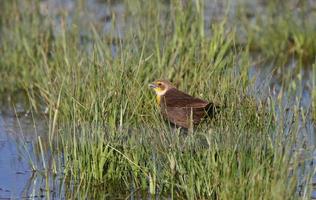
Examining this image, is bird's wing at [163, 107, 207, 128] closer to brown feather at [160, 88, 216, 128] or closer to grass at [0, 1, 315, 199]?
brown feather at [160, 88, 216, 128]

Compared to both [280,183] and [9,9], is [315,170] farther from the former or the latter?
[9,9]

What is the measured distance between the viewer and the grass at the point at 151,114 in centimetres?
534

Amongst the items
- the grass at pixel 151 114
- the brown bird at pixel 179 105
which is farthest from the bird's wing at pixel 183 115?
the grass at pixel 151 114

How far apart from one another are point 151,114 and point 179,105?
816 millimetres

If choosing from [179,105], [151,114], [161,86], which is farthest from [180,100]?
[151,114]

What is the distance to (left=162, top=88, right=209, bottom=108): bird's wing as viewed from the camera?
23.1 ft

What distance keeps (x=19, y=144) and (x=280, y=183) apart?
319 centimetres

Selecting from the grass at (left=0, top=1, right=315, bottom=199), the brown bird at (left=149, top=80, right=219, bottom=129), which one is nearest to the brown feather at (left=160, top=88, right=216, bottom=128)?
the brown bird at (left=149, top=80, right=219, bottom=129)

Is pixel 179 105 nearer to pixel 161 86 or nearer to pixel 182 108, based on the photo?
pixel 182 108

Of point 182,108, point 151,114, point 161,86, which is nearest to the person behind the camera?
point 151,114

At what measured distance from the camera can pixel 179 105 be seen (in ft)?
23.9

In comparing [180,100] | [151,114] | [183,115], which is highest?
[151,114]

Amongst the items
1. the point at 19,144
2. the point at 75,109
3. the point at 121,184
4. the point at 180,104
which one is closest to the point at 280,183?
the point at 121,184

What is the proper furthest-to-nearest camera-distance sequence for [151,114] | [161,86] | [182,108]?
[161,86], [182,108], [151,114]
